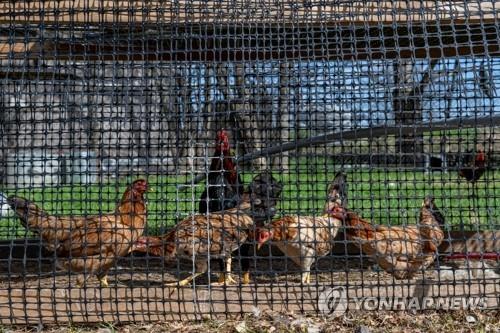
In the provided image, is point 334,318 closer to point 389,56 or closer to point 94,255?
point 94,255

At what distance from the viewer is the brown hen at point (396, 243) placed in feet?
9.90

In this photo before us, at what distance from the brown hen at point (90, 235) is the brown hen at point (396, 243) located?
1163 mm

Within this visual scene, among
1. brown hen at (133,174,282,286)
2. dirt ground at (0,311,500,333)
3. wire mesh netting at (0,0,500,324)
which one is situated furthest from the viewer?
brown hen at (133,174,282,286)

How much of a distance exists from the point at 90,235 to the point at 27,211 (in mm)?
854

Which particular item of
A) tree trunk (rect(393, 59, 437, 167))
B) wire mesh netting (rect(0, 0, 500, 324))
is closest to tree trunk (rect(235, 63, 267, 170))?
Result: wire mesh netting (rect(0, 0, 500, 324))

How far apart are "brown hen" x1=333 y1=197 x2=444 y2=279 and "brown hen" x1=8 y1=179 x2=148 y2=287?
1163 millimetres

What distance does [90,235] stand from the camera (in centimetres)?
308

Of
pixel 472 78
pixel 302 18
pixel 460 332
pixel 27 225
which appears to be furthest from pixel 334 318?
pixel 27 225

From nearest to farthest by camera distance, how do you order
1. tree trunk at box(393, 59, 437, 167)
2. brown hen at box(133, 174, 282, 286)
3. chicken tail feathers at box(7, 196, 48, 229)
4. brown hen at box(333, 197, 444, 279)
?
tree trunk at box(393, 59, 437, 167) → brown hen at box(333, 197, 444, 279) → brown hen at box(133, 174, 282, 286) → chicken tail feathers at box(7, 196, 48, 229)

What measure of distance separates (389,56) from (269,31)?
4.04 ft

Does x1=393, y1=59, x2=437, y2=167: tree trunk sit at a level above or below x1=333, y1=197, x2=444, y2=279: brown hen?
above

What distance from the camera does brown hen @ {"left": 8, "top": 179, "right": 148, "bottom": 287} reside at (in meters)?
2.88

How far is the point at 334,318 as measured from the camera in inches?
106

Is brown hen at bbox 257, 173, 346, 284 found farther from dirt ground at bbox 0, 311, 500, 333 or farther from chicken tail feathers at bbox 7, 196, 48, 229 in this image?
chicken tail feathers at bbox 7, 196, 48, 229
